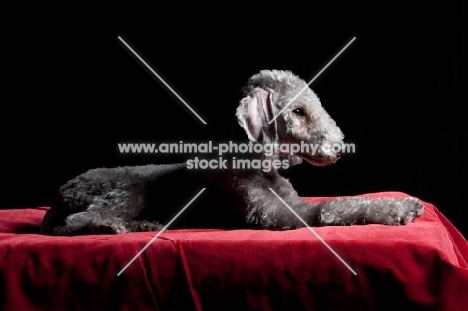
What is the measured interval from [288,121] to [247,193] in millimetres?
294

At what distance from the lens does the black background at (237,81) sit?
3113 millimetres

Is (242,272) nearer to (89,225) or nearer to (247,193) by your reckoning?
(247,193)

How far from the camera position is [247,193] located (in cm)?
219

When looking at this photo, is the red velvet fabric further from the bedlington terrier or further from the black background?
the black background

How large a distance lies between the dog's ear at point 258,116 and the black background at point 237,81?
974mm

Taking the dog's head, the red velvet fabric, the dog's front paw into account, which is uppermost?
the dog's head

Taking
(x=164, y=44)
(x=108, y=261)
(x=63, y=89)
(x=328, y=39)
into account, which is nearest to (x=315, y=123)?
(x=108, y=261)

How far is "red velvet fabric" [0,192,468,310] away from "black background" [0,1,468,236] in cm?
131

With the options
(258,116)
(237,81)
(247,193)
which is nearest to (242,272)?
(247,193)

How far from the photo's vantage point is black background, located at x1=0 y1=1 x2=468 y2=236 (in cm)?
311

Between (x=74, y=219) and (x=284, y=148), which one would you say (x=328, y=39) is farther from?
(x=74, y=219)

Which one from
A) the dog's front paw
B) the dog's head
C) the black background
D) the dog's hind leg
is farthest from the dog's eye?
the black background

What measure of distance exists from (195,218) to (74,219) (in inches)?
17.5

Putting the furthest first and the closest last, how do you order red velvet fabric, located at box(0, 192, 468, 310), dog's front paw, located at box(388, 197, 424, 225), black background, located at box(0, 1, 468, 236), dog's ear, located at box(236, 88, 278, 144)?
black background, located at box(0, 1, 468, 236) → dog's ear, located at box(236, 88, 278, 144) → dog's front paw, located at box(388, 197, 424, 225) → red velvet fabric, located at box(0, 192, 468, 310)
